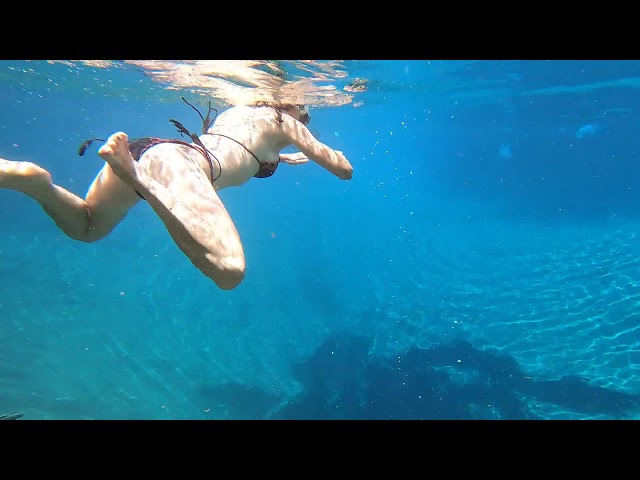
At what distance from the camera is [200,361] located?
12336mm

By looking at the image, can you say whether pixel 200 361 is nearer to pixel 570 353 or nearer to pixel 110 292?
pixel 110 292

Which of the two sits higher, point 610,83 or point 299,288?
point 610,83

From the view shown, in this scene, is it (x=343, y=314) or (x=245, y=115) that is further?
(x=343, y=314)

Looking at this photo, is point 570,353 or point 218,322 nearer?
point 570,353

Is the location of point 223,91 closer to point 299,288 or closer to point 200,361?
point 299,288

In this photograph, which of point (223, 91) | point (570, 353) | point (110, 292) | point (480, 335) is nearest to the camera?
point (570, 353)

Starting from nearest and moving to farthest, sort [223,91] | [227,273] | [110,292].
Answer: [227,273]
[110,292]
[223,91]

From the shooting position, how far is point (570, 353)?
35.2 ft

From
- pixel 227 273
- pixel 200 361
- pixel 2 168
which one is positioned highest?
pixel 200 361

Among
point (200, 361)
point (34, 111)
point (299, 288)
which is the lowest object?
point (200, 361)

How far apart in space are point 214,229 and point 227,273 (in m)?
Result: 0.35
